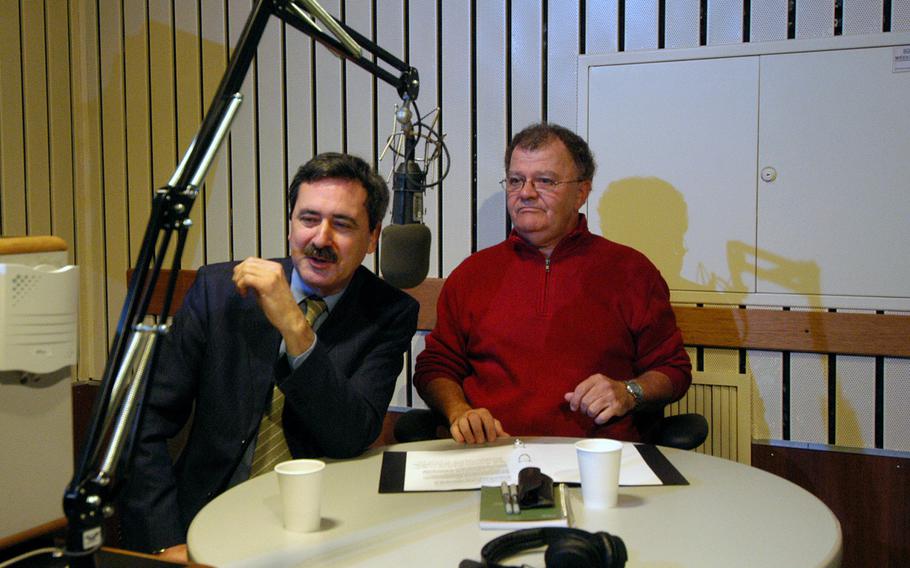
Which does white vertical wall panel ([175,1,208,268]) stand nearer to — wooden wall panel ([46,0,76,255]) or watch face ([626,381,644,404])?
wooden wall panel ([46,0,76,255])

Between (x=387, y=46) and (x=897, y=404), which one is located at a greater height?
(x=387, y=46)

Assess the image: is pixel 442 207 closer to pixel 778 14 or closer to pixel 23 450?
pixel 778 14

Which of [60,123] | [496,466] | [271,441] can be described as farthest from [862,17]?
[60,123]

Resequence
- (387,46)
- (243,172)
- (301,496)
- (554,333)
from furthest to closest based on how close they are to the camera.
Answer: (243,172) → (387,46) → (554,333) → (301,496)

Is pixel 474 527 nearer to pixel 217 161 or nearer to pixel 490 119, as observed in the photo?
pixel 490 119

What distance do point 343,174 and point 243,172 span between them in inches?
66.6

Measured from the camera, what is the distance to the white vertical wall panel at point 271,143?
371 cm

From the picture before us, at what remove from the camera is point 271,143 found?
12.3ft

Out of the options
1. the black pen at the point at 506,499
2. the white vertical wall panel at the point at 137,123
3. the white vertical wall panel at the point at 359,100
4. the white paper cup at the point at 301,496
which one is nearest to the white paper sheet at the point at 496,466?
the black pen at the point at 506,499

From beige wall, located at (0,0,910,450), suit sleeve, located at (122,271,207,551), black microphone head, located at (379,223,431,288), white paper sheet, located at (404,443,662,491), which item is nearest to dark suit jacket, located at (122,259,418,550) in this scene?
suit sleeve, located at (122,271,207,551)

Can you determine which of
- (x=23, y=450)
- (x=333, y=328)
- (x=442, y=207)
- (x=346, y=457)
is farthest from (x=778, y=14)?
(x=23, y=450)

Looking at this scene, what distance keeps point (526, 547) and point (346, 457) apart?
0.75 meters

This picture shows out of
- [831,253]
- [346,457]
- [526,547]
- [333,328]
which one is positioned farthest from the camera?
[831,253]

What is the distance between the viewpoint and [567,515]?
1.46 metres
